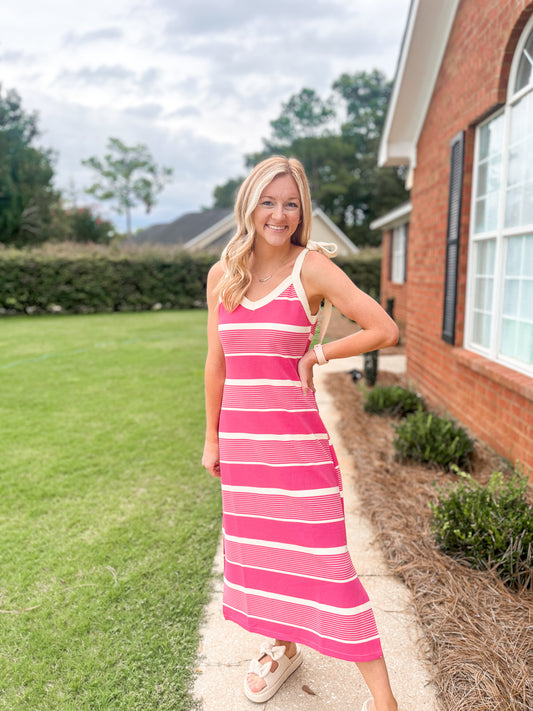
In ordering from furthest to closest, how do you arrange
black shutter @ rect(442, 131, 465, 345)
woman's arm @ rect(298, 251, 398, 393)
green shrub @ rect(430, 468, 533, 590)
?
black shutter @ rect(442, 131, 465, 345), green shrub @ rect(430, 468, 533, 590), woman's arm @ rect(298, 251, 398, 393)

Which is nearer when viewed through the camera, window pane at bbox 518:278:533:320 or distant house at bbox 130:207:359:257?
window pane at bbox 518:278:533:320

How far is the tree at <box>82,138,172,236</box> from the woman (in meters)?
48.2

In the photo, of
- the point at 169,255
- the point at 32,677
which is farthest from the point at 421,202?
the point at 169,255

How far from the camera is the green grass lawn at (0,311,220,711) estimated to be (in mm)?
2074

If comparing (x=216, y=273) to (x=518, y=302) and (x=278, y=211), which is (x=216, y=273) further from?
(x=518, y=302)

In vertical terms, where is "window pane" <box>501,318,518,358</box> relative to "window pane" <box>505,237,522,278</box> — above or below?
below

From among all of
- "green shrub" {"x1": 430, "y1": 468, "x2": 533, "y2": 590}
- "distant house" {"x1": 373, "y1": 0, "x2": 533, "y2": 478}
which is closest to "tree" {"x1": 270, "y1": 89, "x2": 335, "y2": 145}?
"distant house" {"x1": 373, "y1": 0, "x2": 533, "y2": 478}

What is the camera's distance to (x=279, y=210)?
1.65 m

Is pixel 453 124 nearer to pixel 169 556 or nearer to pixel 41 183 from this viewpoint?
pixel 169 556

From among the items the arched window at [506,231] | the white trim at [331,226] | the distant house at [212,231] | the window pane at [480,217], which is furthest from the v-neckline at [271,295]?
the white trim at [331,226]

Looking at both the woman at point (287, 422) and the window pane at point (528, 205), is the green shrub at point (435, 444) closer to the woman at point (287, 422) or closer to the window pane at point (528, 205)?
the window pane at point (528, 205)

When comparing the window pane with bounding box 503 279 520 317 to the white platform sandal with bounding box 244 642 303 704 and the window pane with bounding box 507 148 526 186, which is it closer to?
the window pane with bounding box 507 148 526 186

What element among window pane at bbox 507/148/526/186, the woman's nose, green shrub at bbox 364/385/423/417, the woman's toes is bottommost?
the woman's toes

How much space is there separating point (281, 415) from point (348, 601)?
0.62 meters
